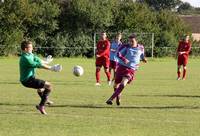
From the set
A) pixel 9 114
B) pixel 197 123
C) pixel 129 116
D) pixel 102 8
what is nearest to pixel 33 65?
pixel 9 114

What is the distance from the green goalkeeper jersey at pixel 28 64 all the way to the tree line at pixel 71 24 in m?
42.1

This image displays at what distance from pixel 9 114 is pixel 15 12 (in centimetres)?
4398

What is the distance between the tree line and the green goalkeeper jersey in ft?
138

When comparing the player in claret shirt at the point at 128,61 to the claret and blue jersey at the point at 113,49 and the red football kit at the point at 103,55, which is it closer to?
the claret and blue jersey at the point at 113,49

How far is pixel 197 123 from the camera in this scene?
484 inches

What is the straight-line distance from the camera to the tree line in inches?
2221

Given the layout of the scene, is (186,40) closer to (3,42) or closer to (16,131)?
(16,131)

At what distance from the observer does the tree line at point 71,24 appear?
56406 millimetres

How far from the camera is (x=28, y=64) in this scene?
13.4m

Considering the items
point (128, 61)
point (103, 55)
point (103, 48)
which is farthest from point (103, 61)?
point (128, 61)

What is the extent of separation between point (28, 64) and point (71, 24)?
4786 cm

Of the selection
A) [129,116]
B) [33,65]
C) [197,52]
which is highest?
[33,65]

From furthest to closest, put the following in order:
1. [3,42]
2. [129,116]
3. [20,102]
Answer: [3,42] < [20,102] < [129,116]

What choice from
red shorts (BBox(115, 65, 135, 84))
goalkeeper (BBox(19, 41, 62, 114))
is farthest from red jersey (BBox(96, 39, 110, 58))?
goalkeeper (BBox(19, 41, 62, 114))
